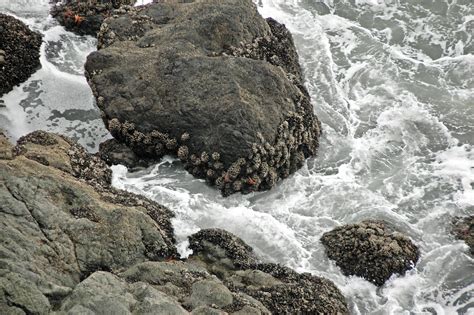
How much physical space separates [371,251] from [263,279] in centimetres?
283

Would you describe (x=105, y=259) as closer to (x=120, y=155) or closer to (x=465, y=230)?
(x=120, y=155)

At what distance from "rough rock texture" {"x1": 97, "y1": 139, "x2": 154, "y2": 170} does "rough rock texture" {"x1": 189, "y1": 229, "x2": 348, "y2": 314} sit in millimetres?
3051

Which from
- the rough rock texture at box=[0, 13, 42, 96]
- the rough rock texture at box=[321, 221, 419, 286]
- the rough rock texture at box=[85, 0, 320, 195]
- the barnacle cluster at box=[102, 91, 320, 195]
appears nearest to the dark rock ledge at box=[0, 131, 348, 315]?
the rough rock texture at box=[321, 221, 419, 286]

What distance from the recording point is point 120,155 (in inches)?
508

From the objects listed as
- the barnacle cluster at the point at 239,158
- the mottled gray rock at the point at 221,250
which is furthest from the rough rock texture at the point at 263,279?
the barnacle cluster at the point at 239,158

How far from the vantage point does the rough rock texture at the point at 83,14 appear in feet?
54.6

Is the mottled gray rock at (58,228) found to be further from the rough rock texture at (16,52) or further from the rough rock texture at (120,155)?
the rough rock texture at (16,52)

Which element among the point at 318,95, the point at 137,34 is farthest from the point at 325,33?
the point at 137,34

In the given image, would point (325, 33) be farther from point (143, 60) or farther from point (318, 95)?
point (143, 60)

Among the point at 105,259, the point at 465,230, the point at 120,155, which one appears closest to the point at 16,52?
the point at 120,155

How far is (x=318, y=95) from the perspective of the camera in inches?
632

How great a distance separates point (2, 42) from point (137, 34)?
3.80 metres

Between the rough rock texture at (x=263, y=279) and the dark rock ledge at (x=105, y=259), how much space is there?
0.8 inches

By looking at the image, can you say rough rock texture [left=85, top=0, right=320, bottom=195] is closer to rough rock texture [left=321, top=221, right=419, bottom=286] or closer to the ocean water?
the ocean water
